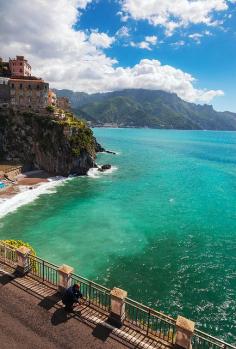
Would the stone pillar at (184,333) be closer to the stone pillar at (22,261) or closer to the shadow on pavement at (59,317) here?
the shadow on pavement at (59,317)

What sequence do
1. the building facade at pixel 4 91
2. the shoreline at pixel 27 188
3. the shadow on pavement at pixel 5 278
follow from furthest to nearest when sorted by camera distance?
1. the building facade at pixel 4 91
2. the shoreline at pixel 27 188
3. the shadow on pavement at pixel 5 278

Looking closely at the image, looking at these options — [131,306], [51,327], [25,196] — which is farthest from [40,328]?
[25,196]

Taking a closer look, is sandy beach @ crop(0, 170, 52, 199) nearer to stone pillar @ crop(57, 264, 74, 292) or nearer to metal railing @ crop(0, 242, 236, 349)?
metal railing @ crop(0, 242, 236, 349)

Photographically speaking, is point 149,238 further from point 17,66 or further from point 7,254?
point 17,66

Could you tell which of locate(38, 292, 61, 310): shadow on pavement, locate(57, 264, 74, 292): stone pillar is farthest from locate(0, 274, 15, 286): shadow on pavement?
locate(57, 264, 74, 292): stone pillar

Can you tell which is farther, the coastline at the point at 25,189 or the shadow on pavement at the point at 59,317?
the coastline at the point at 25,189

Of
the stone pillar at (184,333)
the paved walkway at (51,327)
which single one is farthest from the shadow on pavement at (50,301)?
the stone pillar at (184,333)

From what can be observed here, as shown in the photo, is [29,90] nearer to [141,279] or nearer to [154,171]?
[154,171]
